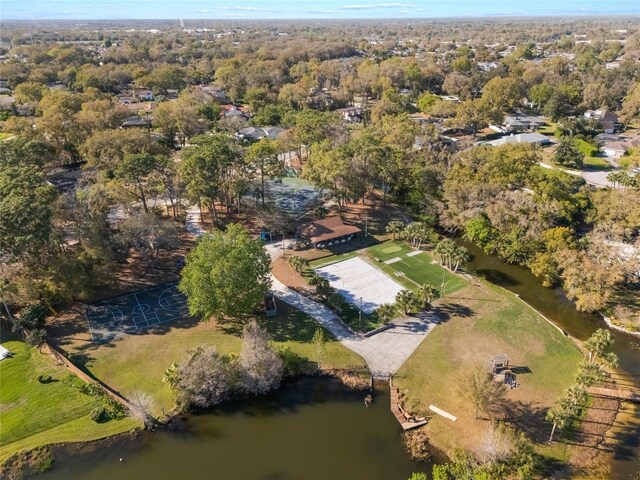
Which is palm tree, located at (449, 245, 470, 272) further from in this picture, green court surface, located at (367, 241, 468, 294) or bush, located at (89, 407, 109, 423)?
bush, located at (89, 407, 109, 423)

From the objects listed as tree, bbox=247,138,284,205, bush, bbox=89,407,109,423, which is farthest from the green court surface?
bush, bbox=89,407,109,423

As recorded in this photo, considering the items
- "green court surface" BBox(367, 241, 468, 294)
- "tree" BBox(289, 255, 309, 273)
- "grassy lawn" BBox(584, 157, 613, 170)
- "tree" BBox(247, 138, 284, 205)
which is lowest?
"green court surface" BBox(367, 241, 468, 294)

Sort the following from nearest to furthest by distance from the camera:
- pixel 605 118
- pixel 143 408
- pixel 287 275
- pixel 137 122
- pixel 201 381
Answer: pixel 143 408
pixel 201 381
pixel 287 275
pixel 137 122
pixel 605 118

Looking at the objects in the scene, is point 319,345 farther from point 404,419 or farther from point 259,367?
point 404,419

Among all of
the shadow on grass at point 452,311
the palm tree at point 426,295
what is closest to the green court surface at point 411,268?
the shadow on grass at point 452,311

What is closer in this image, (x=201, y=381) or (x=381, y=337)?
(x=201, y=381)

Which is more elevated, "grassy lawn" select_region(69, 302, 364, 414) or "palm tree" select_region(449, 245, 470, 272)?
"palm tree" select_region(449, 245, 470, 272)

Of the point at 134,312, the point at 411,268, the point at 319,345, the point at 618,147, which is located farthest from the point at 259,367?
the point at 618,147
